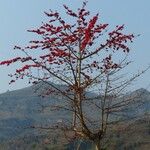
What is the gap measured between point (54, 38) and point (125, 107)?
4.00m

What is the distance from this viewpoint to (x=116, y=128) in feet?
57.2

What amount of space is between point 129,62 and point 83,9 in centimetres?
245

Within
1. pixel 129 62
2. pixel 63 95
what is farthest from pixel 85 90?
pixel 129 62

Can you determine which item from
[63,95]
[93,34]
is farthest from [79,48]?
[63,95]

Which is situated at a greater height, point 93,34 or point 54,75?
point 93,34

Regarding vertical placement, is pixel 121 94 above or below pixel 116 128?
above

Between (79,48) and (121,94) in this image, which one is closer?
(79,48)

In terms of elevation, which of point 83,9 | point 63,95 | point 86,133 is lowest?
point 86,133

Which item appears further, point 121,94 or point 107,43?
point 121,94

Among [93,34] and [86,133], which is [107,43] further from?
[86,133]

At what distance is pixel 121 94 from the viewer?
16734 millimetres

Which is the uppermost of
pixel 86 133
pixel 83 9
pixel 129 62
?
pixel 83 9

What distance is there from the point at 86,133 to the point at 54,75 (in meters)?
2.29

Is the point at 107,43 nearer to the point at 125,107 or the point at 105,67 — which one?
the point at 105,67
